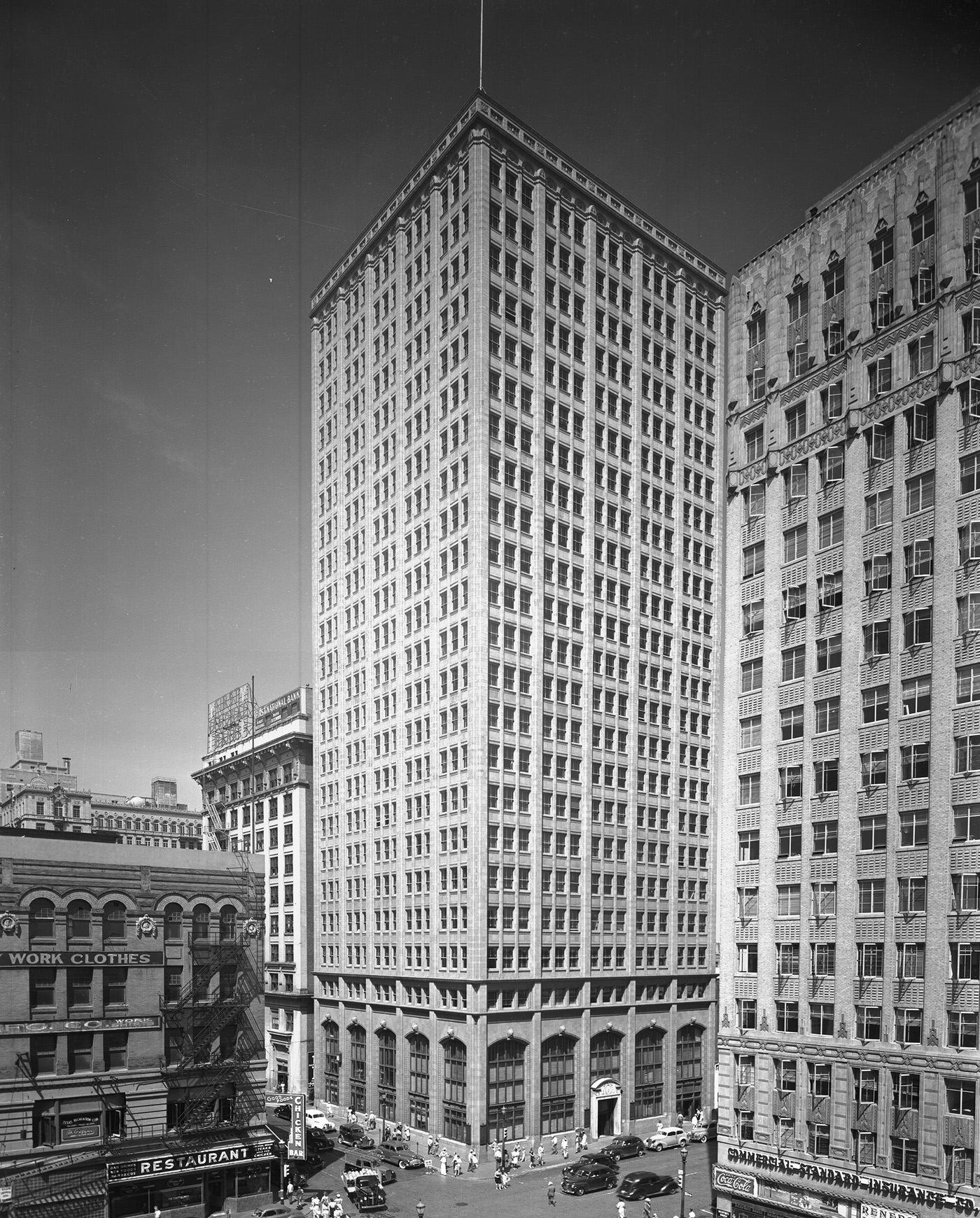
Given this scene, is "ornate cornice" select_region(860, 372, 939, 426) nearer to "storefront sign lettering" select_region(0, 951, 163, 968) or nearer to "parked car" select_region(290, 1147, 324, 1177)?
"storefront sign lettering" select_region(0, 951, 163, 968)

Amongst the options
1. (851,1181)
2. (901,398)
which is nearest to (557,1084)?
(851,1181)

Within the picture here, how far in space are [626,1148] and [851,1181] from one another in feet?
86.3

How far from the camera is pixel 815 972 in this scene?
151 ft

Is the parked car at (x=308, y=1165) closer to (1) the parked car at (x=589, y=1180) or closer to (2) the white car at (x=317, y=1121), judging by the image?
(2) the white car at (x=317, y=1121)

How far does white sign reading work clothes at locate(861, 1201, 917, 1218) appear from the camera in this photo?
40.1 metres

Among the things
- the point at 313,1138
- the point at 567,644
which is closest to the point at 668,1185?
the point at 313,1138

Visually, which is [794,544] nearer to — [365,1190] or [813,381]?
[813,381]

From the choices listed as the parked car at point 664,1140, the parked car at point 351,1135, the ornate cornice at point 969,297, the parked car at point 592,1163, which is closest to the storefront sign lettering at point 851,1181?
the parked car at point 592,1163

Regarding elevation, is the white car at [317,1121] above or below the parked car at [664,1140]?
below

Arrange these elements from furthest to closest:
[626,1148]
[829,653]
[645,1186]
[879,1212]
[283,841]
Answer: [283,841], [626,1148], [645,1186], [829,653], [879,1212]

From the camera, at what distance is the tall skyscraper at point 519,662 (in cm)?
7106

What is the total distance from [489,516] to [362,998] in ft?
126

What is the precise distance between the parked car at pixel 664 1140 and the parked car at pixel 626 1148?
775mm

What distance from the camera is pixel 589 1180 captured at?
5688 centimetres
